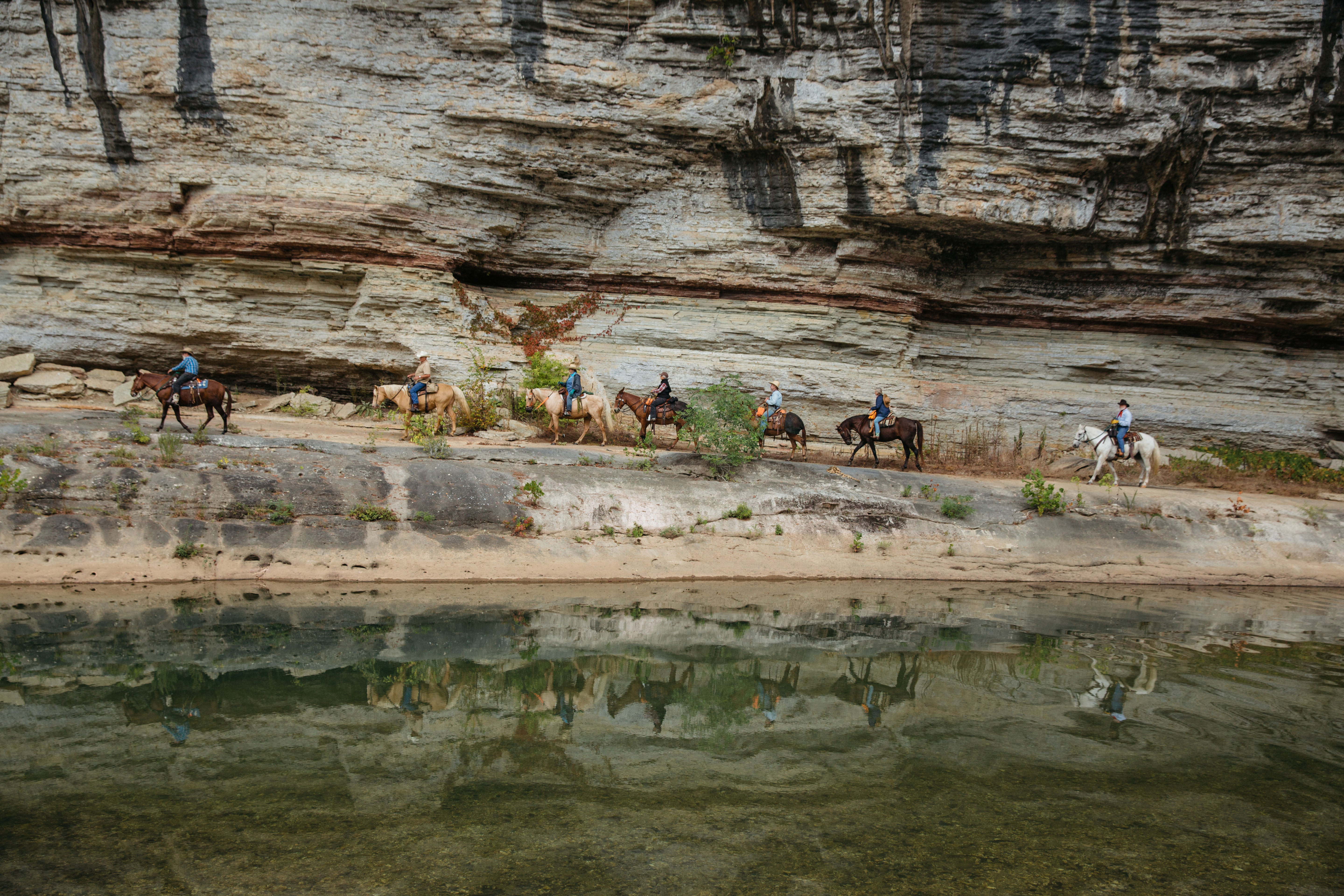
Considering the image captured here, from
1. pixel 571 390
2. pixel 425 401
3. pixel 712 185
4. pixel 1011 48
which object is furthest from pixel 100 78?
pixel 1011 48

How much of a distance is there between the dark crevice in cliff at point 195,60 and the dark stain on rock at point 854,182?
562 inches

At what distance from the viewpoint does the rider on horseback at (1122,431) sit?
1692cm

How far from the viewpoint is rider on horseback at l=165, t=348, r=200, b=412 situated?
44.2 ft

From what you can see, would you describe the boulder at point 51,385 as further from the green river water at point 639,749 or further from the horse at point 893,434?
the horse at point 893,434

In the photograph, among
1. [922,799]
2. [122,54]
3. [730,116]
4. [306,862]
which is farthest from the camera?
[730,116]

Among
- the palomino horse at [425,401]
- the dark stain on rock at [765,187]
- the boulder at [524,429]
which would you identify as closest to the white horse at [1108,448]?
the dark stain on rock at [765,187]

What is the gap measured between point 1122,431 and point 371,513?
1568cm

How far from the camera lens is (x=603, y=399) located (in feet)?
57.5

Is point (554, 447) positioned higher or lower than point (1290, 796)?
higher

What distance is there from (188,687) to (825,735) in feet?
19.1

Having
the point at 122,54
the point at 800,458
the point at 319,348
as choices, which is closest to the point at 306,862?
the point at 800,458

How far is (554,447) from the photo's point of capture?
15555 mm

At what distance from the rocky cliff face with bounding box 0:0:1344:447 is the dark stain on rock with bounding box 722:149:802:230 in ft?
0.25

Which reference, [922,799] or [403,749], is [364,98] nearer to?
[403,749]
